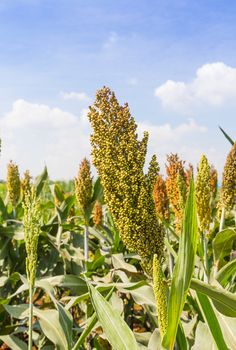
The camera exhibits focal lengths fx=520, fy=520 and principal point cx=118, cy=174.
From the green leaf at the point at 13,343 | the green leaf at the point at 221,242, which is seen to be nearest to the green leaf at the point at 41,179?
the green leaf at the point at 13,343

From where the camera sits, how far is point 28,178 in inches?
143

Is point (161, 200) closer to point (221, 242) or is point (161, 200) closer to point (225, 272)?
point (221, 242)

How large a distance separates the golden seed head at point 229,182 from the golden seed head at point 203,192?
390mm

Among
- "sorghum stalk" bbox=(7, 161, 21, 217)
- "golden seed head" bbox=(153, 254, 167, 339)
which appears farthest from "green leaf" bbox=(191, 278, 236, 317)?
"sorghum stalk" bbox=(7, 161, 21, 217)

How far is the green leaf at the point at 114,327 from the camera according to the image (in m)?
1.29

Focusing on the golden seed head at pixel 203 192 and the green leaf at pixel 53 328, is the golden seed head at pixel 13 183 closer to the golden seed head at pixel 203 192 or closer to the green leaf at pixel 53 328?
the green leaf at pixel 53 328

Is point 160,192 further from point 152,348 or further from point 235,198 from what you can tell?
point 152,348

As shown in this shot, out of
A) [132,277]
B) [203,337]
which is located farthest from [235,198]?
[203,337]

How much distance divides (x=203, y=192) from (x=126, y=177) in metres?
0.44

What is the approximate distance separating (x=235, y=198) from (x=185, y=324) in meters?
0.65

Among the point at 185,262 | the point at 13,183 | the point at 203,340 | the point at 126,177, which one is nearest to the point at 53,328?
the point at 203,340

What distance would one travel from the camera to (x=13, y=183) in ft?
11.5

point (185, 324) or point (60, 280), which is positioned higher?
point (60, 280)

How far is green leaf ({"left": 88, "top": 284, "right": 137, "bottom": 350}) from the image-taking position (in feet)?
4.24
